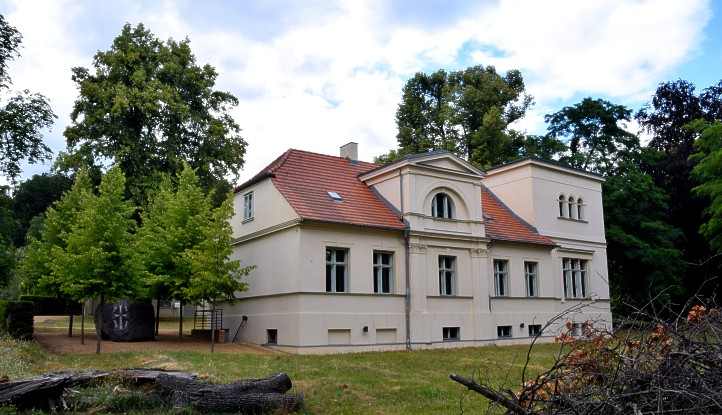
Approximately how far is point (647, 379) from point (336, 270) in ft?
61.0

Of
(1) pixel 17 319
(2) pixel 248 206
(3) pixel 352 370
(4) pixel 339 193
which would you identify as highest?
(4) pixel 339 193

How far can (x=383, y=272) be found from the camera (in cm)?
2380

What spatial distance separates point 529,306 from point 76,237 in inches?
725

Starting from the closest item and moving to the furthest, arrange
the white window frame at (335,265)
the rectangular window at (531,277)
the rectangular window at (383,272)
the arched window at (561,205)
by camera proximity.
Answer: the white window frame at (335,265) < the rectangular window at (383,272) < the rectangular window at (531,277) < the arched window at (561,205)

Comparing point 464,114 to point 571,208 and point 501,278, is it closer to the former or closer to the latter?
point 571,208

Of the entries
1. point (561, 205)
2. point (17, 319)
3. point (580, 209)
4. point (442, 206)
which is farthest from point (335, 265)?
point (580, 209)

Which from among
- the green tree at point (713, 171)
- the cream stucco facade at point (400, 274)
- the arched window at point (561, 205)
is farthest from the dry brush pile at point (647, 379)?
the arched window at point (561, 205)

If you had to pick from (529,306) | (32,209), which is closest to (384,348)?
(529,306)

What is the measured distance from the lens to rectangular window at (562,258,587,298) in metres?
30.2

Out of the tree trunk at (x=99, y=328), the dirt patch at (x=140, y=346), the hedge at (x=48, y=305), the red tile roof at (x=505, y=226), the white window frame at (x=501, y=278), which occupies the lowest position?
the dirt patch at (x=140, y=346)

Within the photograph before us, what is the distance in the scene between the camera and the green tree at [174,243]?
872 inches

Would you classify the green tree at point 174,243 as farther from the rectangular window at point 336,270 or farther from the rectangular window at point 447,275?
the rectangular window at point 447,275

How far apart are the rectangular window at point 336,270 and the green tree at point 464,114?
20.5m

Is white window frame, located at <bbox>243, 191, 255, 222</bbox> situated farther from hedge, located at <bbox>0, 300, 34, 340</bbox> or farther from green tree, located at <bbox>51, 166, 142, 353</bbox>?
hedge, located at <bbox>0, 300, 34, 340</bbox>
